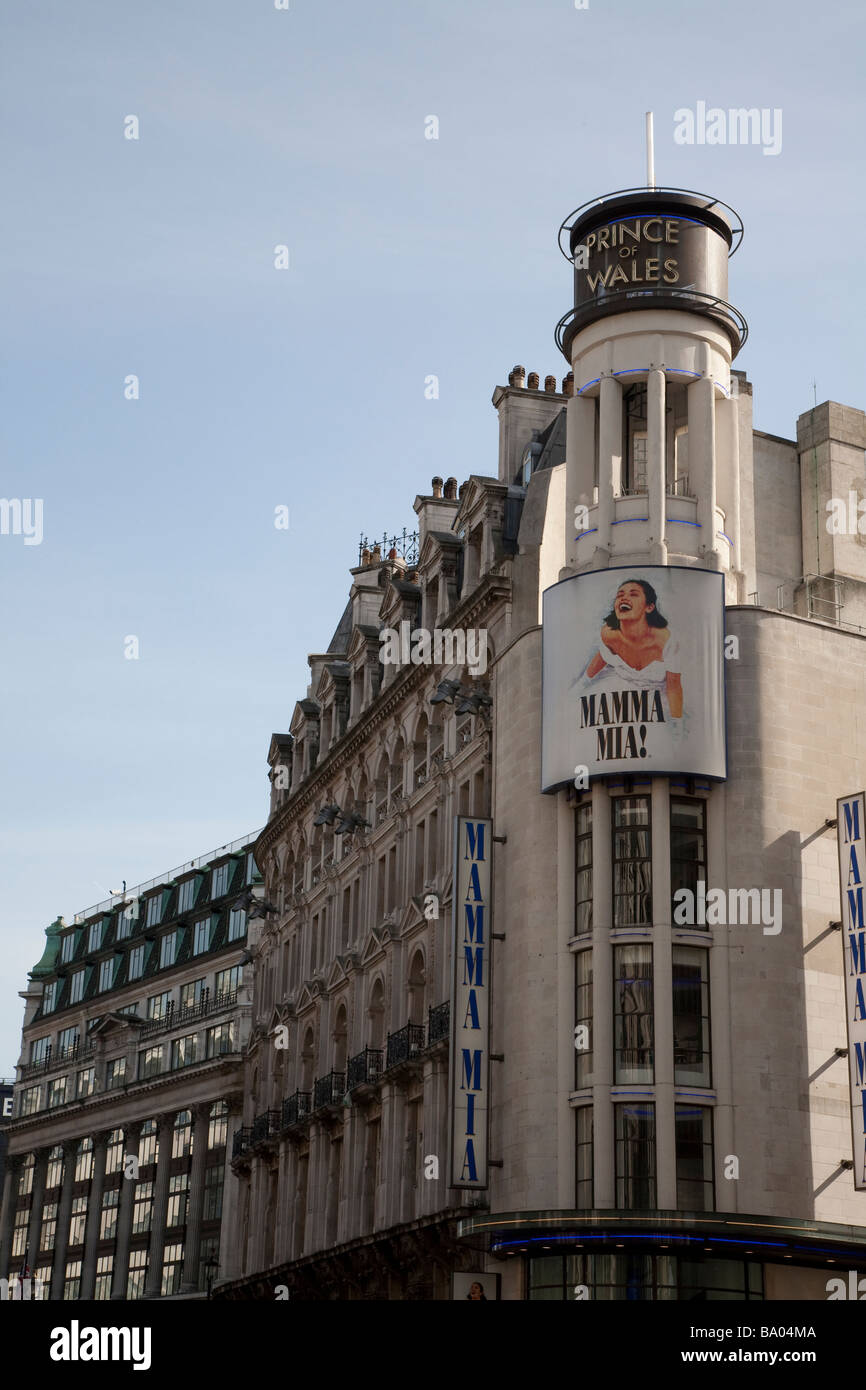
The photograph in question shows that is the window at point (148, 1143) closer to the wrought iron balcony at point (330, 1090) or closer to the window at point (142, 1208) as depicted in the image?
the window at point (142, 1208)

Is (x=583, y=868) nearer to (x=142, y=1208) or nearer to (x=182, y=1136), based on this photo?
(x=182, y=1136)

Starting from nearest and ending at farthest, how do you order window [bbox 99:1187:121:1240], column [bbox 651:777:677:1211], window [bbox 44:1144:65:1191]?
column [bbox 651:777:677:1211] < window [bbox 99:1187:121:1240] < window [bbox 44:1144:65:1191]

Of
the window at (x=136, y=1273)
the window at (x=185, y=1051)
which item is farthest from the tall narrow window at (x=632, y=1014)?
the window at (x=136, y=1273)

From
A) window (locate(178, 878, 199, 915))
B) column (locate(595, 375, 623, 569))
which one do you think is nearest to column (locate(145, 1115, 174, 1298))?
window (locate(178, 878, 199, 915))

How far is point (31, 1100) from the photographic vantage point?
12531 centimetres

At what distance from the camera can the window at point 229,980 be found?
10300cm

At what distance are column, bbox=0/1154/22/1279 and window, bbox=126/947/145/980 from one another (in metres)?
14.0

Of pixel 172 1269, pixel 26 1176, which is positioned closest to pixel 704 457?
pixel 172 1269

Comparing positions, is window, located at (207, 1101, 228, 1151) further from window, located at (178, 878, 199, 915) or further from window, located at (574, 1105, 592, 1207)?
window, located at (574, 1105, 592, 1207)

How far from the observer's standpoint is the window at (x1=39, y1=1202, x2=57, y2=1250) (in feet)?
383

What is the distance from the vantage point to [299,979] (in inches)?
3024
